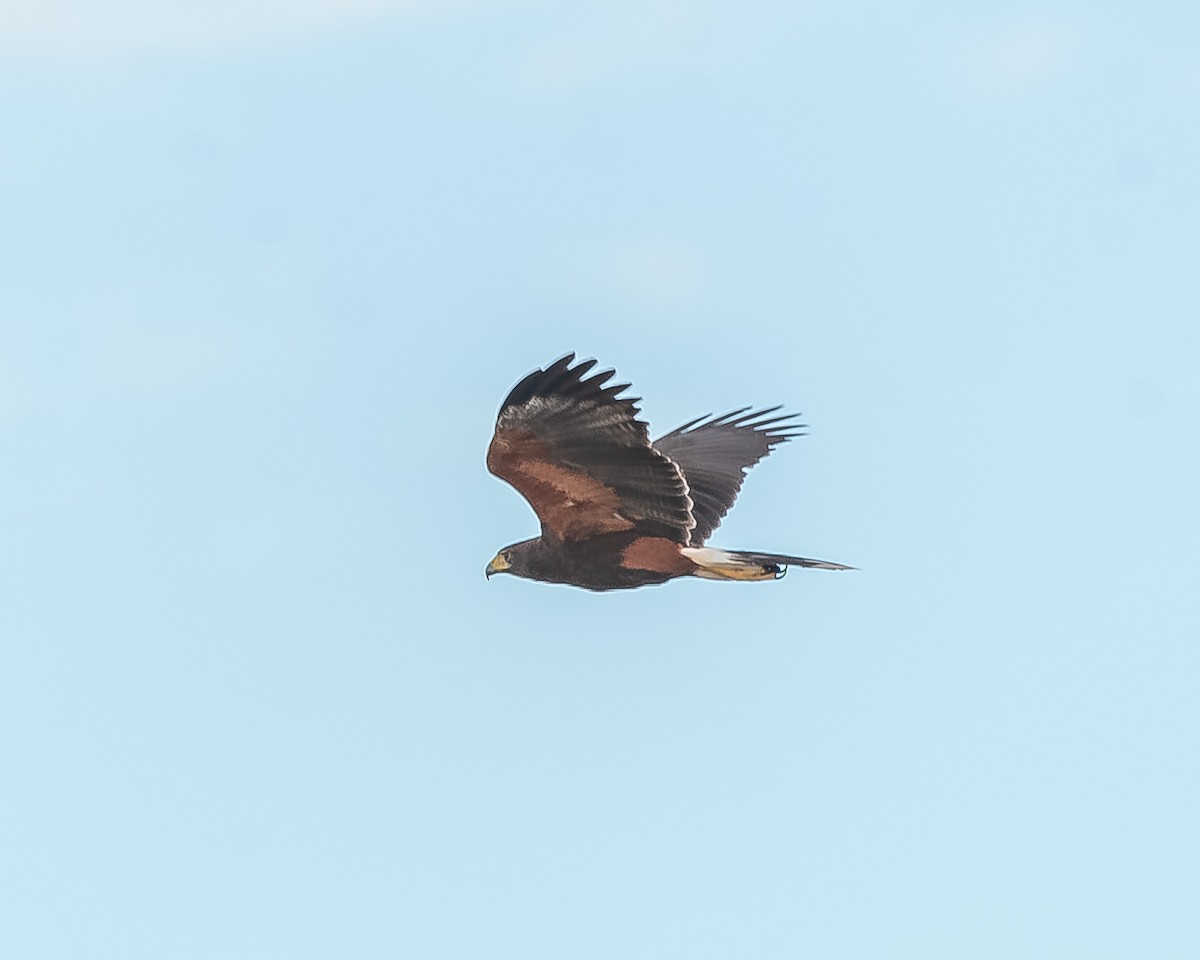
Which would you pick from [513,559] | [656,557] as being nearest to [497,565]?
[513,559]

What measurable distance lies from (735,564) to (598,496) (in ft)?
3.81

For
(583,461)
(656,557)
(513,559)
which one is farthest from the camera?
(513,559)

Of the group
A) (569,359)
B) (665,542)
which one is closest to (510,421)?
(569,359)

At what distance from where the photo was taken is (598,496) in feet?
46.9

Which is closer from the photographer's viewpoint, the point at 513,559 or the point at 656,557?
the point at 656,557

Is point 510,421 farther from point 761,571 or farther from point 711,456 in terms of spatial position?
point 711,456

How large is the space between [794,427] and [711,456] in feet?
3.13

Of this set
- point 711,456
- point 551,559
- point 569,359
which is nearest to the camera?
point 569,359

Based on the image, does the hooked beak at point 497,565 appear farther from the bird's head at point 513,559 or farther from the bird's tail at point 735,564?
the bird's tail at point 735,564

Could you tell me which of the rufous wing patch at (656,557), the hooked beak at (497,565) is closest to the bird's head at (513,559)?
the hooked beak at (497,565)

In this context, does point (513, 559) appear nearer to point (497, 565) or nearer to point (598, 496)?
point (497, 565)

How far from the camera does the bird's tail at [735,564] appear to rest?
14523mm

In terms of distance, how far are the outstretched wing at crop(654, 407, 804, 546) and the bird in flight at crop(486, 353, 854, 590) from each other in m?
0.02

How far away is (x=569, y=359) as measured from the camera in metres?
12.8
